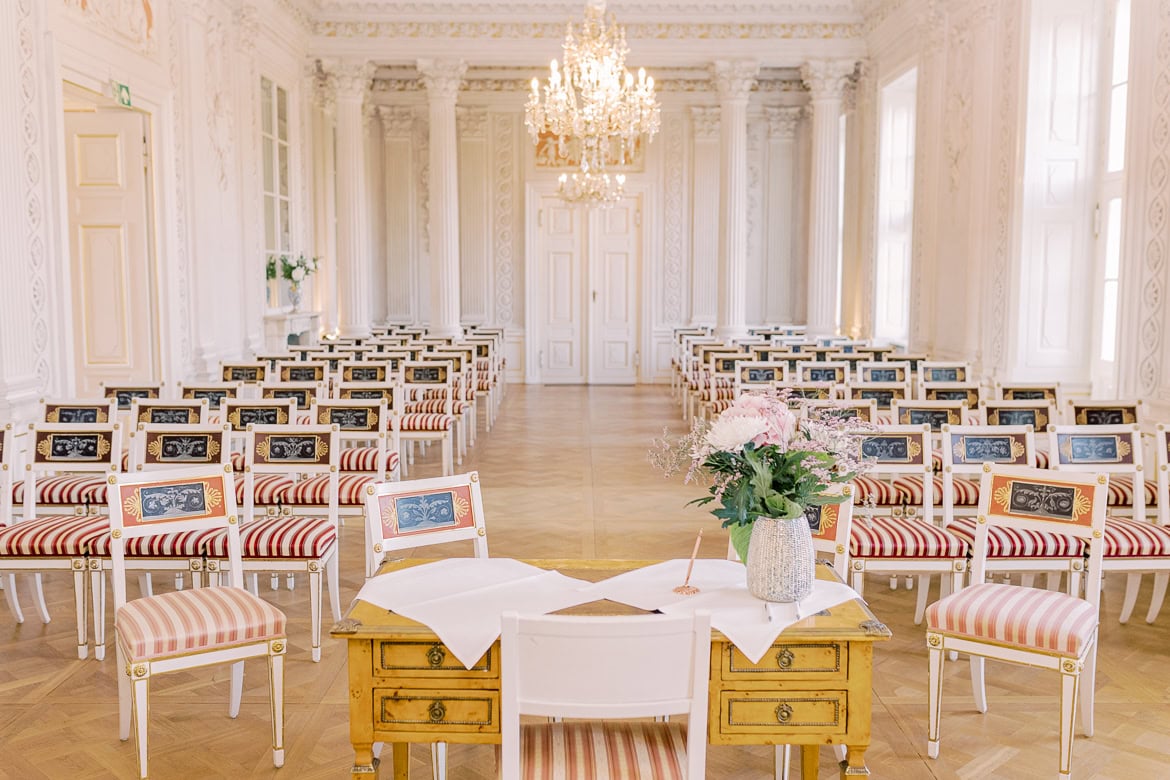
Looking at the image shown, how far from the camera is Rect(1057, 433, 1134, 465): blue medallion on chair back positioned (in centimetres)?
470

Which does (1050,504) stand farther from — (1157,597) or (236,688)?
(236,688)

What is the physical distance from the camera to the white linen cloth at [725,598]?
249cm

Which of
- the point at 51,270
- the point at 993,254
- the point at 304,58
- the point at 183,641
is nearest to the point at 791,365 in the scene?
the point at 993,254

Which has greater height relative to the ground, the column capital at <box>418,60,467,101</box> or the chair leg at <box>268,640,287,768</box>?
the column capital at <box>418,60,467,101</box>

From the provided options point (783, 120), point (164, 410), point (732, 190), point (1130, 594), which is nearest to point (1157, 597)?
point (1130, 594)

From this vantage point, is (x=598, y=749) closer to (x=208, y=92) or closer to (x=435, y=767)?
(x=435, y=767)

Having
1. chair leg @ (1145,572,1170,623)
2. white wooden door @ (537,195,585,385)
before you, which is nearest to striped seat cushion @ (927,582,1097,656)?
chair leg @ (1145,572,1170,623)

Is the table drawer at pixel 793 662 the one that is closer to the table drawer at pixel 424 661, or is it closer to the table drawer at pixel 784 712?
the table drawer at pixel 784 712

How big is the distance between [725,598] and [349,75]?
458 inches

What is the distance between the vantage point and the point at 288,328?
1156 centimetres

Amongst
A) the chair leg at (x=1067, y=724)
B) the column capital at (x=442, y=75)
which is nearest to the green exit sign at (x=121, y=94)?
the column capital at (x=442, y=75)

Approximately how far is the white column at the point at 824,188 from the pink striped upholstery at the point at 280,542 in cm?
1003

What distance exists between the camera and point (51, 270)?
21.9 ft

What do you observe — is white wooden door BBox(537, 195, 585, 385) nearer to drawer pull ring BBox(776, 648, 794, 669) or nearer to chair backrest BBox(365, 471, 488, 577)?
chair backrest BBox(365, 471, 488, 577)
